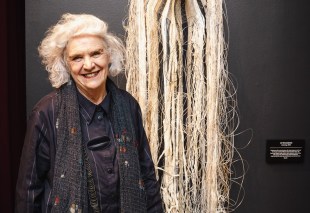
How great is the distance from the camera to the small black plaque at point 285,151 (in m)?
2.01

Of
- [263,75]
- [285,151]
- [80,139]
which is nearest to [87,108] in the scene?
[80,139]

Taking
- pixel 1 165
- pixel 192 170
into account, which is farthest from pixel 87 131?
pixel 192 170

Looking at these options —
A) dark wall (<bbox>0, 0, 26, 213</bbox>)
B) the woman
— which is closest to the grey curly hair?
the woman

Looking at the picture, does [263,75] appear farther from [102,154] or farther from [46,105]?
[46,105]

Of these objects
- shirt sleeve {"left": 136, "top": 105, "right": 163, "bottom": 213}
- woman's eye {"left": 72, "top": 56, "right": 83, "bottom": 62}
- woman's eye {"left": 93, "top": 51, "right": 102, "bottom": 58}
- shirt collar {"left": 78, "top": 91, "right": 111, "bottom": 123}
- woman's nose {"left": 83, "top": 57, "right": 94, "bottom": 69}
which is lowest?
shirt sleeve {"left": 136, "top": 105, "right": 163, "bottom": 213}

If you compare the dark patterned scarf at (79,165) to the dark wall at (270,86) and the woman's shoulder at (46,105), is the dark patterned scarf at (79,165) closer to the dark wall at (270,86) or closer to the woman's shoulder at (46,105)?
the woman's shoulder at (46,105)

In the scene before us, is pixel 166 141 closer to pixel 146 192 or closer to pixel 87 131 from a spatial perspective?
pixel 146 192

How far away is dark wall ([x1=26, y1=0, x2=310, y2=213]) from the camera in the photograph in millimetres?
1864

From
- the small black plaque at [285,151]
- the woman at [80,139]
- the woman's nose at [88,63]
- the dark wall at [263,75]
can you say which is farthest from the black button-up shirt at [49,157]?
the small black plaque at [285,151]

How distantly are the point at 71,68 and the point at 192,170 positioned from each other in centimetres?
77

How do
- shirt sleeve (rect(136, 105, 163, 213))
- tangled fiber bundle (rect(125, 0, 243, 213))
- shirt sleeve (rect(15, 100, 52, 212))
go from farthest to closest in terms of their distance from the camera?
tangled fiber bundle (rect(125, 0, 243, 213)), shirt sleeve (rect(136, 105, 163, 213)), shirt sleeve (rect(15, 100, 52, 212))

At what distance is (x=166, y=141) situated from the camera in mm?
1802

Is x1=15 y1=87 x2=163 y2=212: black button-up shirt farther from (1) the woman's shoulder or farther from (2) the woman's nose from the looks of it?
(2) the woman's nose

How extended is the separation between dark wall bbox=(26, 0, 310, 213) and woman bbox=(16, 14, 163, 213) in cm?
48
